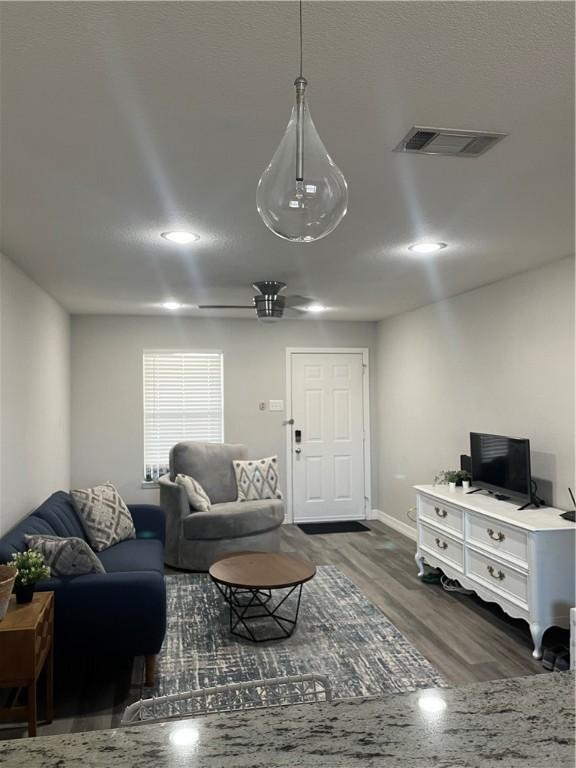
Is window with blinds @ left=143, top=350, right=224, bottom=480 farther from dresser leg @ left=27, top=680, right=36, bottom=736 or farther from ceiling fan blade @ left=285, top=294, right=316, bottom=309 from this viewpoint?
dresser leg @ left=27, top=680, right=36, bottom=736

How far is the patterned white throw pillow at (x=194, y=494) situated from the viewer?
16.7 feet

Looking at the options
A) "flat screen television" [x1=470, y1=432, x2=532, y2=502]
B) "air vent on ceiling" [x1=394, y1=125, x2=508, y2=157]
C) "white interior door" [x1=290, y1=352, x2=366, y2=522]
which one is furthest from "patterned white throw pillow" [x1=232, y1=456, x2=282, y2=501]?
"air vent on ceiling" [x1=394, y1=125, x2=508, y2=157]

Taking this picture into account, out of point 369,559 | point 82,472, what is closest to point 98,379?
point 82,472

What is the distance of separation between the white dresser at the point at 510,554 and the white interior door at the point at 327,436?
8.12ft

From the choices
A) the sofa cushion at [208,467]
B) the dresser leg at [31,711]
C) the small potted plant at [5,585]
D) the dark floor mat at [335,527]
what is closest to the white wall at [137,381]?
the dark floor mat at [335,527]

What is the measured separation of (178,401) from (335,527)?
2.31 m

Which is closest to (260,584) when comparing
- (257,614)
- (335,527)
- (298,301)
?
→ (257,614)

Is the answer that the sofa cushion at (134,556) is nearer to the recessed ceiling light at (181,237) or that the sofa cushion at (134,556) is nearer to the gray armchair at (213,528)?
the gray armchair at (213,528)

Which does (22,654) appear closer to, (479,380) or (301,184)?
(301,184)

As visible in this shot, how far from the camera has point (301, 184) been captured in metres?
1.02

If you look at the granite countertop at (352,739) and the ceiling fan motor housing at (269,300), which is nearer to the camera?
the granite countertop at (352,739)

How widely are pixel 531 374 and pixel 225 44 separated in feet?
11.1

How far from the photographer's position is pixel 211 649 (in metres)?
3.45

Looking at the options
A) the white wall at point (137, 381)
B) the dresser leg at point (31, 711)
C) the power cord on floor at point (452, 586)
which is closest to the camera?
the dresser leg at point (31, 711)
